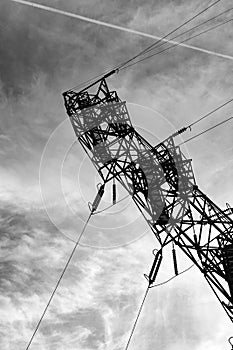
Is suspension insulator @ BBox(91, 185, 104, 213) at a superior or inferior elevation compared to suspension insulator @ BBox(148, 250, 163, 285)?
superior

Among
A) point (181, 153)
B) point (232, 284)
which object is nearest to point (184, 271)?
point (232, 284)

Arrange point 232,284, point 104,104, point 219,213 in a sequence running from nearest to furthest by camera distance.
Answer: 1. point 232,284
2. point 219,213
3. point 104,104

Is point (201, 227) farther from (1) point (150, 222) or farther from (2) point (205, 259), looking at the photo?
(1) point (150, 222)

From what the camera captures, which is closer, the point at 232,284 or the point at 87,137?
the point at 232,284

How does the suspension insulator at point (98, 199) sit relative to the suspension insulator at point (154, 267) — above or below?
above

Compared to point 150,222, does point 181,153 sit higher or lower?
higher

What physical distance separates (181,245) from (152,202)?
219 cm

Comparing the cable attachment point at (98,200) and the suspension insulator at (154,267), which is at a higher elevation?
the cable attachment point at (98,200)

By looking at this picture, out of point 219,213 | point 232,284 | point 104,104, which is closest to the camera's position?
point 232,284

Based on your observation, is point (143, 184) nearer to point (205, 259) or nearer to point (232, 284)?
point (205, 259)

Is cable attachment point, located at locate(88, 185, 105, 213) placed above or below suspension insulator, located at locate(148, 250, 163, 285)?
above

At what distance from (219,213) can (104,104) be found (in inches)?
281

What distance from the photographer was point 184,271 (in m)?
13.7

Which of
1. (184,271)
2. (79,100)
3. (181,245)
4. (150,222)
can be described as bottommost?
(184,271)
